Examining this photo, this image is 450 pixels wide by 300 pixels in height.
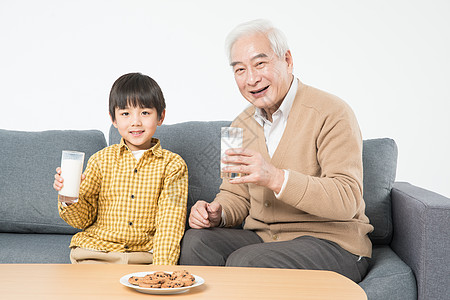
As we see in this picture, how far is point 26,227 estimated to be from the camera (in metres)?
2.29

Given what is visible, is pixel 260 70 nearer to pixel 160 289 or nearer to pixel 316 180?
pixel 316 180

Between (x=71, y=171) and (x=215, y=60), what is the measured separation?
6.08 feet

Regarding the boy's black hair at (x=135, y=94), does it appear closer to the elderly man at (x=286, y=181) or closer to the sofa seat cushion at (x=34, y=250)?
the elderly man at (x=286, y=181)

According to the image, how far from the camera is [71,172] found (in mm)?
1540

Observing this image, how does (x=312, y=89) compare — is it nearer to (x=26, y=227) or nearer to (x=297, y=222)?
(x=297, y=222)

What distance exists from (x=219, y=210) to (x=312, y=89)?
589mm

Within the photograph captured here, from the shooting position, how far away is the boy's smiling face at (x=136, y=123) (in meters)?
1.93

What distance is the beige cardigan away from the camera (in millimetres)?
1524

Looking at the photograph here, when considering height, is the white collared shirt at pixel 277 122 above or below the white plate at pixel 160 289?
above

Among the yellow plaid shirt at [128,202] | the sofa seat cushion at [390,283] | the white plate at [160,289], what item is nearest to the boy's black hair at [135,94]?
the yellow plaid shirt at [128,202]

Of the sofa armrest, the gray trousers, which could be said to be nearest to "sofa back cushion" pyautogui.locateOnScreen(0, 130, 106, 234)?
the gray trousers

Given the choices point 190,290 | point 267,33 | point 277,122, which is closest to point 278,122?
point 277,122

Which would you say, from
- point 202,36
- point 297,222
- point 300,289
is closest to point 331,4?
point 202,36

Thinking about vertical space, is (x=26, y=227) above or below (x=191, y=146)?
below
